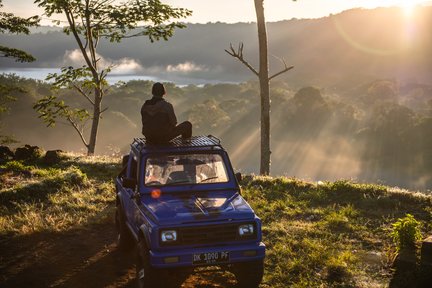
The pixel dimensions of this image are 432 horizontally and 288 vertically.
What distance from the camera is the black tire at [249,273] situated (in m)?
6.50

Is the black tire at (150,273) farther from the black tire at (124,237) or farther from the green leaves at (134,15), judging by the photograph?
the green leaves at (134,15)

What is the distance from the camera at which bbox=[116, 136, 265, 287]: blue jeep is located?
6098mm

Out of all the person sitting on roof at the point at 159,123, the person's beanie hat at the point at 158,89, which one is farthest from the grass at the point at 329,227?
the person's beanie hat at the point at 158,89

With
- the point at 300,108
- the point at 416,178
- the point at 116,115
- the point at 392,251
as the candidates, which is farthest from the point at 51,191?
the point at 116,115

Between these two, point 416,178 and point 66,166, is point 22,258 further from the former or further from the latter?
point 416,178

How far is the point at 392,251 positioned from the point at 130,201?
4956 mm

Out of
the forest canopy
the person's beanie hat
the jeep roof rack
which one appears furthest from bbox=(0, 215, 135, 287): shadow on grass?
the forest canopy

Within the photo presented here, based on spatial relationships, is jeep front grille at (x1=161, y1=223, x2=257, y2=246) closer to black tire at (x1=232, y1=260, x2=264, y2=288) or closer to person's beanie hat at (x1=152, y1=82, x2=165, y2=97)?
black tire at (x1=232, y1=260, x2=264, y2=288)

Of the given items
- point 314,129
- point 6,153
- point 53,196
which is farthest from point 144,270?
point 314,129

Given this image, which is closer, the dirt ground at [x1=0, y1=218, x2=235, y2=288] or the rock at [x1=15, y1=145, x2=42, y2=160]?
the dirt ground at [x1=0, y1=218, x2=235, y2=288]

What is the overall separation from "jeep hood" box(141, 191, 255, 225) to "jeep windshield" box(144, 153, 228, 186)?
0.24 meters

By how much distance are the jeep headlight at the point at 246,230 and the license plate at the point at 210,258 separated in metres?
0.38

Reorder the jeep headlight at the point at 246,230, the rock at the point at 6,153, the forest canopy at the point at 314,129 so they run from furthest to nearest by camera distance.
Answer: the forest canopy at the point at 314,129
the rock at the point at 6,153
the jeep headlight at the point at 246,230

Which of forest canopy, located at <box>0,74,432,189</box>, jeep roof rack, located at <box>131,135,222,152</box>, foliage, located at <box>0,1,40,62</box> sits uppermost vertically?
foliage, located at <box>0,1,40,62</box>
